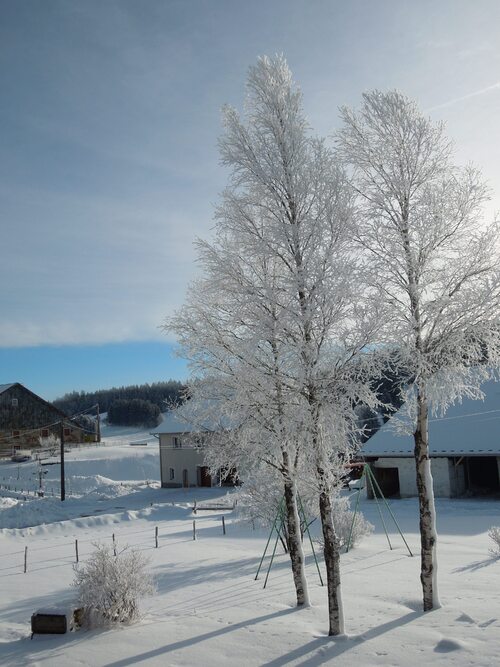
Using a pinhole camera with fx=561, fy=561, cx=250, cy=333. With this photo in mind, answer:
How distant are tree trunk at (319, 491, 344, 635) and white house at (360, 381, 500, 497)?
20.5 meters

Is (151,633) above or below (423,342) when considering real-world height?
below

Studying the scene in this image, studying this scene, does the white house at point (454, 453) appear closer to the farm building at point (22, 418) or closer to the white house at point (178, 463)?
the white house at point (178, 463)

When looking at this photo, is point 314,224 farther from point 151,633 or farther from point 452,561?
point 452,561

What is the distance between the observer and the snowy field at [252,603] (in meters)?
8.08

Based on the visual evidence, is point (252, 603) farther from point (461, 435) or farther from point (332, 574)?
point (461, 435)

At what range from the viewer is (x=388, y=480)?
3578 centimetres

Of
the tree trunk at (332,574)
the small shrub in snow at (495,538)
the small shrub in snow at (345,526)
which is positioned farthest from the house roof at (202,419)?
the small shrub in snow at (495,538)

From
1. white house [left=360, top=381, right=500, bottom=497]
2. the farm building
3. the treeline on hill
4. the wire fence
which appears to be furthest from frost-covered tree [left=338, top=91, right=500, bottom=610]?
the treeline on hill

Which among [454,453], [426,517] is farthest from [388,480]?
[426,517]

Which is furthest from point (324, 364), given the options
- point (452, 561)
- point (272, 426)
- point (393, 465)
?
point (393, 465)

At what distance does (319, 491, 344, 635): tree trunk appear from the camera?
897cm

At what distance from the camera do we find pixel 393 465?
111 feet

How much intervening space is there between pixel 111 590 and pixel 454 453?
81.9 ft

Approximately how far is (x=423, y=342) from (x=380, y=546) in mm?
Result: 12016
